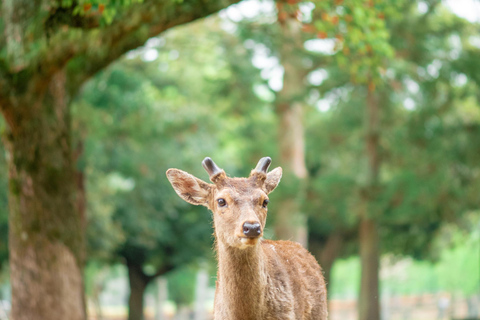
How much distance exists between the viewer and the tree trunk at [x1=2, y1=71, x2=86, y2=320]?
10.8 metres

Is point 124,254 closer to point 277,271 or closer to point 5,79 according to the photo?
point 5,79

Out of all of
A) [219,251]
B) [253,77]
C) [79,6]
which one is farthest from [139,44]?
[253,77]

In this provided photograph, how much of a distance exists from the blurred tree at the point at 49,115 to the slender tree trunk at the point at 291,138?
10829 millimetres

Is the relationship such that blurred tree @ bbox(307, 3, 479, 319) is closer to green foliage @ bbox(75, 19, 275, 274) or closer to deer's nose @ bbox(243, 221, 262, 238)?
green foliage @ bbox(75, 19, 275, 274)

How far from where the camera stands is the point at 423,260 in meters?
31.6

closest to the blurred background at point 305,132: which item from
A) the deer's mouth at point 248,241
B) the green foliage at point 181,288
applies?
the deer's mouth at point 248,241

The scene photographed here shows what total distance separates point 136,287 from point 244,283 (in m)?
27.6

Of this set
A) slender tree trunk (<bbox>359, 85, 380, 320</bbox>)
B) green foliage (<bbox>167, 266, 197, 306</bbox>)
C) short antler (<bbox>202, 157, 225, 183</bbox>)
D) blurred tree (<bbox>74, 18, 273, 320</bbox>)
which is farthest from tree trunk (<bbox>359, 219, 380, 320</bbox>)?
green foliage (<bbox>167, 266, 197, 306</bbox>)

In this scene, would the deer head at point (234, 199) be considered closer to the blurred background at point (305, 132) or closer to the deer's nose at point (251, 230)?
the deer's nose at point (251, 230)

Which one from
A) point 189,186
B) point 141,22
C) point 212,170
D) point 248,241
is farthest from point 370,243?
point 248,241

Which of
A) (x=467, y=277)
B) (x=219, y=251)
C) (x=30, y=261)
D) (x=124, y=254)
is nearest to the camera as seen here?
(x=219, y=251)

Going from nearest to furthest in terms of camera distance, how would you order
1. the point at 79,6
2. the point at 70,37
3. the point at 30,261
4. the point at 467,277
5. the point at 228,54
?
the point at 79,6 < the point at 70,37 < the point at 30,261 < the point at 228,54 < the point at 467,277

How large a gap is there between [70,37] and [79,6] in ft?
3.58

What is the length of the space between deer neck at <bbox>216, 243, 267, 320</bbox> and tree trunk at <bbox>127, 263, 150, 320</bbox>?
2674cm
